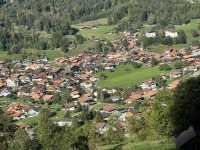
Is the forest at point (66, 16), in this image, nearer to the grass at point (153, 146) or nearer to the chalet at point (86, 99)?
the chalet at point (86, 99)

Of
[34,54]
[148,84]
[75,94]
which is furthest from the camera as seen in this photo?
[34,54]

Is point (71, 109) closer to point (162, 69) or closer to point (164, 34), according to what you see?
point (162, 69)

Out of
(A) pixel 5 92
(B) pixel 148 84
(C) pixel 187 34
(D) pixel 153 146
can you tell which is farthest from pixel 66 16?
(D) pixel 153 146

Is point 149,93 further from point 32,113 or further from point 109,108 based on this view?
point 32,113

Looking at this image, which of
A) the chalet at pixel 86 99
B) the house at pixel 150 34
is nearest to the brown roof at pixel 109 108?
the chalet at pixel 86 99

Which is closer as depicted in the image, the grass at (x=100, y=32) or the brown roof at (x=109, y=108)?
the brown roof at (x=109, y=108)

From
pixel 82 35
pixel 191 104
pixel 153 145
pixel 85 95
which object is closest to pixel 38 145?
pixel 191 104
